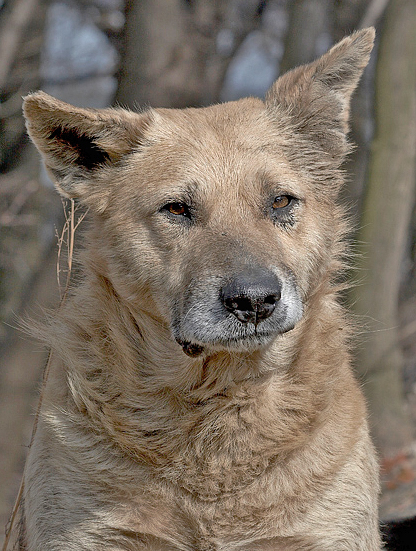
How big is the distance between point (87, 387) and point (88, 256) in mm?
743

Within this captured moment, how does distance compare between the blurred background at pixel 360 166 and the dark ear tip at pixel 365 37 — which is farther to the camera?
the blurred background at pixel 360 166

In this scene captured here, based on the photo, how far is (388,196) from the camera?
9172mm

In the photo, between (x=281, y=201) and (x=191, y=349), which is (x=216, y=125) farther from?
(x=191, y=349)

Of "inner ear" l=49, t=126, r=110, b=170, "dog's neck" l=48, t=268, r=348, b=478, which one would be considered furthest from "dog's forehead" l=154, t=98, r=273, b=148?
"dog's neck" l=48, t=268, r=348, b=478

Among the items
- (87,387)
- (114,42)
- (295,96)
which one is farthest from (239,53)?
(87,387)

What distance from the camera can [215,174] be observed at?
391 centimetres

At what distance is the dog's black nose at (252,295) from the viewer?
330 centimetres

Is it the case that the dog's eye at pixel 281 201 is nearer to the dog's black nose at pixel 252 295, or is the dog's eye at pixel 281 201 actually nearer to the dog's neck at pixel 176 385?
the dog's neck at pixel 176 385

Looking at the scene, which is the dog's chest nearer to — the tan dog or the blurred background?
the tan dog

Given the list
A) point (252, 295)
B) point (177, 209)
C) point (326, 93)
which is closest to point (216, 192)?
point (177, 209)

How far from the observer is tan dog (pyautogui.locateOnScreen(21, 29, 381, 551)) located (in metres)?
3.59

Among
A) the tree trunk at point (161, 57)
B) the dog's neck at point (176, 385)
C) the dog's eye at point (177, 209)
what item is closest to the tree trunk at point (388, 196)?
the tree trunk at point (161, 57)

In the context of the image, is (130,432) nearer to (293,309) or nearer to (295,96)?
(293,309)

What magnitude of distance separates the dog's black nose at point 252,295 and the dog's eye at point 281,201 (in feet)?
2.14
